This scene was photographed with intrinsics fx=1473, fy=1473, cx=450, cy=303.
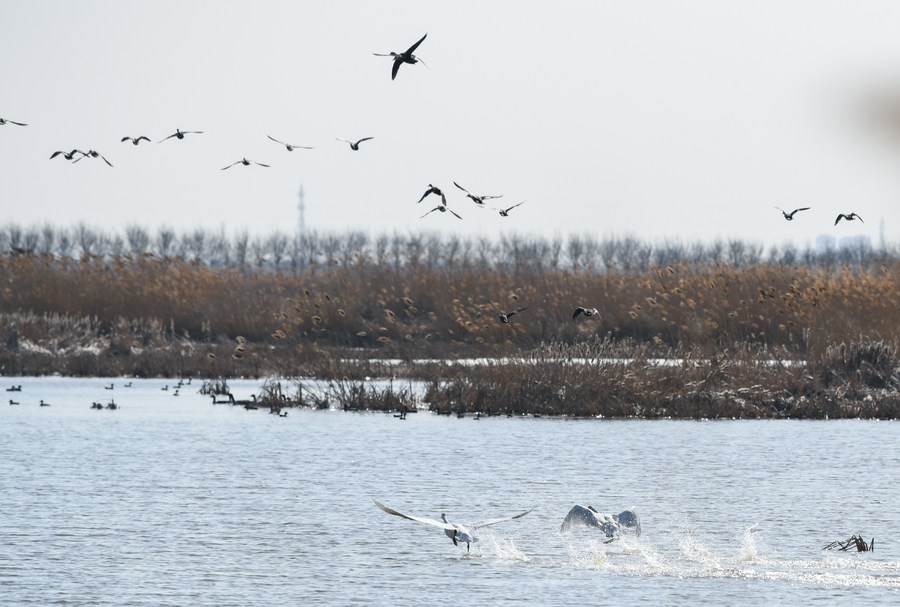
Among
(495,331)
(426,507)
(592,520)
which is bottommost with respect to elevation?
(426,507)

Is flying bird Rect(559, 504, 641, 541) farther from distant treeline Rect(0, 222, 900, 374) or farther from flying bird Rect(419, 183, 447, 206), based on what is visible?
distant treeline Rect(0, 222, 900, 374)

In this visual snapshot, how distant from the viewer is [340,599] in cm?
1505

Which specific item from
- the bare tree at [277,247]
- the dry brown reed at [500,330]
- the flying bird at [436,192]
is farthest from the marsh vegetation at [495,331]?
the bare tree at [277,247]

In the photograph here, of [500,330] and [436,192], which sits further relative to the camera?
[500,330]

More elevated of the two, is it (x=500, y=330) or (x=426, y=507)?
(x=500, y=330)

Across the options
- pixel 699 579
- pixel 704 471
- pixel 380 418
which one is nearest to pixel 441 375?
pixel 380 418

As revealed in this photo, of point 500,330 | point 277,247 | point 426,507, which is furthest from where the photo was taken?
point 277,247

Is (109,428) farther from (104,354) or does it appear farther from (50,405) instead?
(104,354)

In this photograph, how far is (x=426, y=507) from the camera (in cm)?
2070

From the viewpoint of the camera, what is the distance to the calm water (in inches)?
619

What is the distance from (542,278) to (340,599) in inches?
1144

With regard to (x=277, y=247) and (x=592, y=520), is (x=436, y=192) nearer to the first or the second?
(x=592, y=520)

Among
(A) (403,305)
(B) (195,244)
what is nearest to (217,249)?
(B) (195,244)

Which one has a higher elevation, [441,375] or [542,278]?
[542,278]
